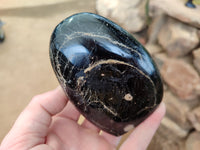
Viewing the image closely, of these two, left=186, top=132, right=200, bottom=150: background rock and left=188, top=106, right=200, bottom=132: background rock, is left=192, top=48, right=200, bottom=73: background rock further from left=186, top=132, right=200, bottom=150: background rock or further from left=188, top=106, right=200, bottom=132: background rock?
left=186, top=132, right=200, bottom=150: background rock

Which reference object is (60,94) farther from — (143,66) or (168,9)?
(168,9)

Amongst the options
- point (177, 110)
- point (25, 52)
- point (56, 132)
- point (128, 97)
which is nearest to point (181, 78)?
point (177, 110)

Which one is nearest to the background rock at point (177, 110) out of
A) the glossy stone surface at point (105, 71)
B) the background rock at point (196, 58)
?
the background rock at point (196, 58)

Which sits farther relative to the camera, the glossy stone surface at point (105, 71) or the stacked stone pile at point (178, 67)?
the stacked stone pile at point (178, 67)

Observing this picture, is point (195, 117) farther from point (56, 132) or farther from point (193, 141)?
point (56, 132)

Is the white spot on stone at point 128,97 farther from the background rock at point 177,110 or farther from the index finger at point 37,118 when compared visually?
the background rock at point 177,110
